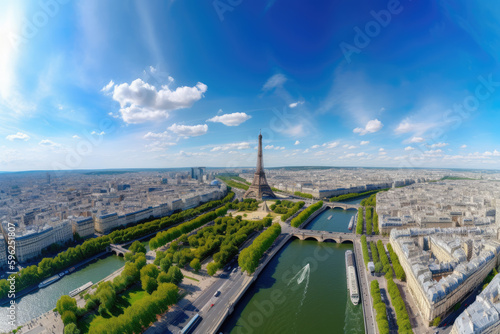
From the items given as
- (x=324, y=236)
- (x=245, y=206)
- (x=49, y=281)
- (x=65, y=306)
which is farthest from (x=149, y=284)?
(x=245, y=206)

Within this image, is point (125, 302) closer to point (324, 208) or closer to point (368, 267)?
point (368, 267)

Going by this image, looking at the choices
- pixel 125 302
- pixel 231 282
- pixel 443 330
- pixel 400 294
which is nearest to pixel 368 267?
pixel 400 294

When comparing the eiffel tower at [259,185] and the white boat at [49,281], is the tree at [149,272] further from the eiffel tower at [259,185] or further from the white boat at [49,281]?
the eiffel tower at [259,185]

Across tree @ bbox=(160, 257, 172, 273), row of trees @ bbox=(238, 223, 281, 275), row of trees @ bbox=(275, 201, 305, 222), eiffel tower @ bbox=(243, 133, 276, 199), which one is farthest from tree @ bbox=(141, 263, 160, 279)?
eiffel tower @ bbox=(243, 133, 276, 199)

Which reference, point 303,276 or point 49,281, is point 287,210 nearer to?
point 303,276

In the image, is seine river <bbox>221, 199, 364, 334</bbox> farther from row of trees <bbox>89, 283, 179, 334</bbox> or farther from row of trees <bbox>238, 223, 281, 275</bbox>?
row of trees <bbox>89, 283, 179, 334</bbox>

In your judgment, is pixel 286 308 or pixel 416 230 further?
pixel 416 230
